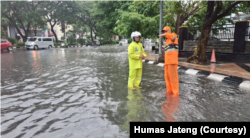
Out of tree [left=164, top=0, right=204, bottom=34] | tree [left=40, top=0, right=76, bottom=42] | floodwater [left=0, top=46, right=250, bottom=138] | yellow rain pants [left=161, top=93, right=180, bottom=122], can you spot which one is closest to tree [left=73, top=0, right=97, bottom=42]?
tree [left=40, top=0, right=76, bottom=42]

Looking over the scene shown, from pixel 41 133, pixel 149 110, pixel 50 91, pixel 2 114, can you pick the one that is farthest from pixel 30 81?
pixel 149 110

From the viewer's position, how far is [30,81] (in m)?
6.82

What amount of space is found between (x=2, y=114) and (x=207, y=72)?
7.30 metres

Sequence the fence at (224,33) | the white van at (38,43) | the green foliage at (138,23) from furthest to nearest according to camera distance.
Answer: the white van at (38,43) < the green foliage at (138,23) < the fence at (224,33)

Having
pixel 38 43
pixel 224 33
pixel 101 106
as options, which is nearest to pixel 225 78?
pixel 101 106

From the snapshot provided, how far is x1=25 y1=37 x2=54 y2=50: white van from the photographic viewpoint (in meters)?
27.6

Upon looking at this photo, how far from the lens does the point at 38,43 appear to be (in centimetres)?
2864

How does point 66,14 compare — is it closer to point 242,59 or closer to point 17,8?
point 17,8

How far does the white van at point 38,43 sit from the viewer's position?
27595 mm

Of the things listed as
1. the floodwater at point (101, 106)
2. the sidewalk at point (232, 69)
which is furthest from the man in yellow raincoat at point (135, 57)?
the sidewalk at point (232, 69)

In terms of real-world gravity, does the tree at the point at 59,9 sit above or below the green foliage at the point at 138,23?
above

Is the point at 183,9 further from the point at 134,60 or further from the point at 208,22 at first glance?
the point at 134,60

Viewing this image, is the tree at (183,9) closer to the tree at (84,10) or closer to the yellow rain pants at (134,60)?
the yellow rain pants at (134,60)

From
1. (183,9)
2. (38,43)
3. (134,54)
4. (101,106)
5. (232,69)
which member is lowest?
(101,106)
